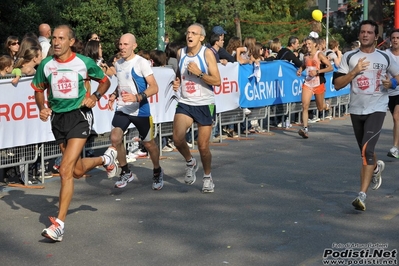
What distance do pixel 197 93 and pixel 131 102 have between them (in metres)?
0.83

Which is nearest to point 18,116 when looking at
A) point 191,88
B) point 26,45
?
point 26,45

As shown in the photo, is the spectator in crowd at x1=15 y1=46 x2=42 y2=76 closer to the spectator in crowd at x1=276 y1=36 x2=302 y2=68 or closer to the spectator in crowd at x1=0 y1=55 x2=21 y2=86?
the spectator in crowd at x1=0 y1=55 x2=21 y2=86

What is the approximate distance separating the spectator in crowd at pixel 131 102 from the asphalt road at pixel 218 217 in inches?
14.2

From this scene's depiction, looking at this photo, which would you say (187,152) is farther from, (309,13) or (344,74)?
(309,13)

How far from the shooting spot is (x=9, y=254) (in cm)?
743

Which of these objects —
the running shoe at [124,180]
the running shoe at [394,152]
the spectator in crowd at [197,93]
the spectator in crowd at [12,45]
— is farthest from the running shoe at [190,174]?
the running shoe at [394,152]

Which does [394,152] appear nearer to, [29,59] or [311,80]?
[311,80]

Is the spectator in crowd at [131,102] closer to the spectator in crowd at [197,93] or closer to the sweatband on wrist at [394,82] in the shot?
the spectator in crowd at [197,93]

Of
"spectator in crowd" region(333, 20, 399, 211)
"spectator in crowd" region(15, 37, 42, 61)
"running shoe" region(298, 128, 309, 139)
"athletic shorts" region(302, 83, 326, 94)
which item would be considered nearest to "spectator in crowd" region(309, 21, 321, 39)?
"athletic shorts" region(302, 83, 326, 94)

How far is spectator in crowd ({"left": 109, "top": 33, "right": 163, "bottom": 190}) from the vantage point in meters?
10.1

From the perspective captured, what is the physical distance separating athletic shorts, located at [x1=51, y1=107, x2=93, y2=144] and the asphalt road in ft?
3.17

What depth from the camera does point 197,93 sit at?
1016 centimetres

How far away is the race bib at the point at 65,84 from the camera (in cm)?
827

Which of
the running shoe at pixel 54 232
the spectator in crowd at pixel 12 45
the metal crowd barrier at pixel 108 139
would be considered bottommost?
the running shoe at pixel 54 232
